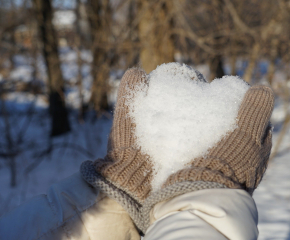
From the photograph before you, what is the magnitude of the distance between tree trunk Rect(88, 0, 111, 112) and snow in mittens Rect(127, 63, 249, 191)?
11.6ft

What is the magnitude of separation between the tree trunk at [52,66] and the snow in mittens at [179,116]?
4451 millimetres

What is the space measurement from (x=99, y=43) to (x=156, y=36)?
1.65m

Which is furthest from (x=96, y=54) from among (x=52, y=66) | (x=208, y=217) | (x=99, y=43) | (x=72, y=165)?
(x=208, y=217)

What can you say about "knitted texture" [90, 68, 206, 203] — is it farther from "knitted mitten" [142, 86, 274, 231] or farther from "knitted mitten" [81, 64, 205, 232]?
"knitted mitten" [142, 86, 274, 231]

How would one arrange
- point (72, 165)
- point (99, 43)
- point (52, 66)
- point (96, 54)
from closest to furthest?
point (72, 165), point (99, 43), point (52, 66), point (96, 54)

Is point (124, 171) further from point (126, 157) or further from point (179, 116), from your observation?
point (179, 116)

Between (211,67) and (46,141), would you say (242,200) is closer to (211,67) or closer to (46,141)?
(46,141)

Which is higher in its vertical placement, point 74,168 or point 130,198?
point 130,198

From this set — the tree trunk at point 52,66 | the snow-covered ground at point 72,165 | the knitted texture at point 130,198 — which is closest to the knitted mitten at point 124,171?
the knitted texture at point 130,198

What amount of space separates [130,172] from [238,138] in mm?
437

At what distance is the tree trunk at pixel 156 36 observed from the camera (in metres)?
3.41

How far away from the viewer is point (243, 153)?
A: 999mm

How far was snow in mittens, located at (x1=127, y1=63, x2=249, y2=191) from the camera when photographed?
107 centimetres

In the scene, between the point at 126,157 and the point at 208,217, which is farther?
the point at 126,157
